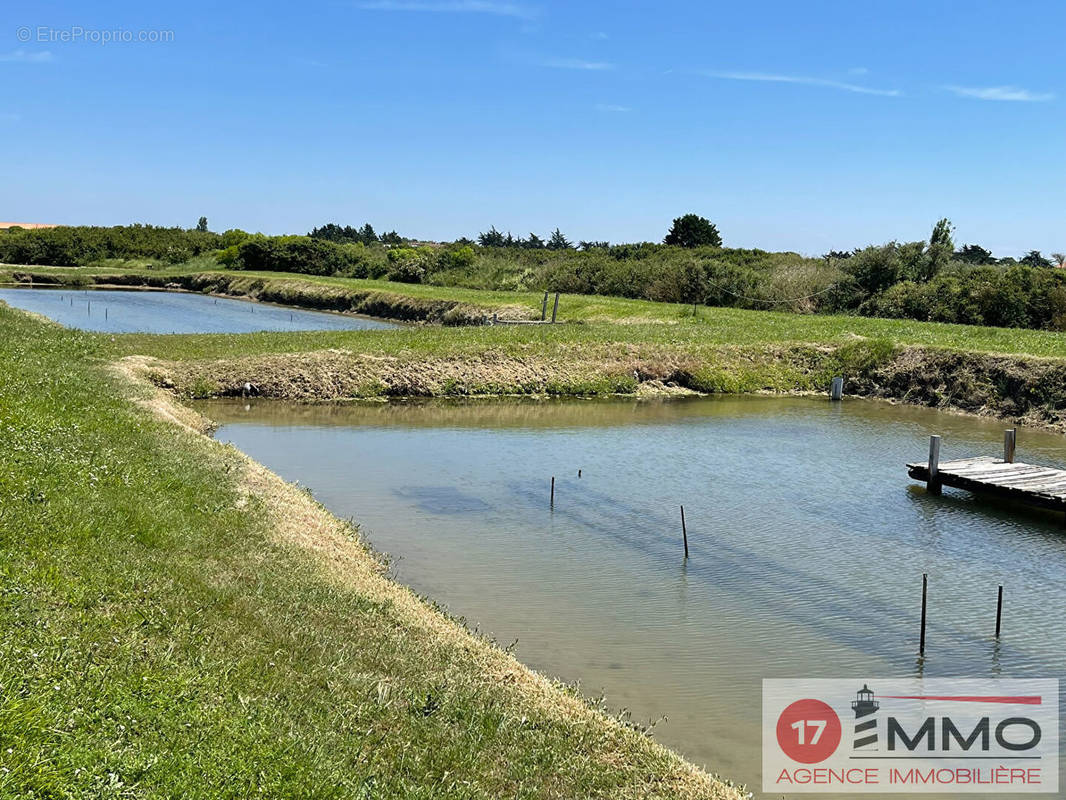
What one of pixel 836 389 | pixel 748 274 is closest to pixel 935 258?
pixel 748 274

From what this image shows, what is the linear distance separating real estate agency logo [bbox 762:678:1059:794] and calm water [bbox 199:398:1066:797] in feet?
0.88

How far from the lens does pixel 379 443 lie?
2195cm

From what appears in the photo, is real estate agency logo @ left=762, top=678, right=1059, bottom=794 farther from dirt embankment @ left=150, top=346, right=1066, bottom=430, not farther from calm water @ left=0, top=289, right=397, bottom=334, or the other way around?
calm water @ left=0, top=289, right=397, bottom=334

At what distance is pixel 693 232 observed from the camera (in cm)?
9881

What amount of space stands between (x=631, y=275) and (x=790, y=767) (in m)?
54.4

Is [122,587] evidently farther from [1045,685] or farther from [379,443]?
[379,443]

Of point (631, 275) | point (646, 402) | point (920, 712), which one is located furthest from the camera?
point (631, 275)

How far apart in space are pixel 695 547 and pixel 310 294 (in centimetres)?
5875

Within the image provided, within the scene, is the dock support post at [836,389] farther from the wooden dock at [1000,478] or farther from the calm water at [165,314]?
the calm water at [165,314]

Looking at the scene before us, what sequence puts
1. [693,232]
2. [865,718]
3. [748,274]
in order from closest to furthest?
1. [865,718]
2. [748,274]
3. [693,232]

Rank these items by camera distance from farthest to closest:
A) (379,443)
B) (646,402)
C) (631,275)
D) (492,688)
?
(631,275), (646,402), (379,443), (492,688)

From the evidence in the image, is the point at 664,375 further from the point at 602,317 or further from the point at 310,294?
the point at 310,294

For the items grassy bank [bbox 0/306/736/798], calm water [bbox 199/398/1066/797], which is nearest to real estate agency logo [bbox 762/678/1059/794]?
calm water [bbox 199/398/1066/797]

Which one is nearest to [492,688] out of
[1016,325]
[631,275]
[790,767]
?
[790,767]
